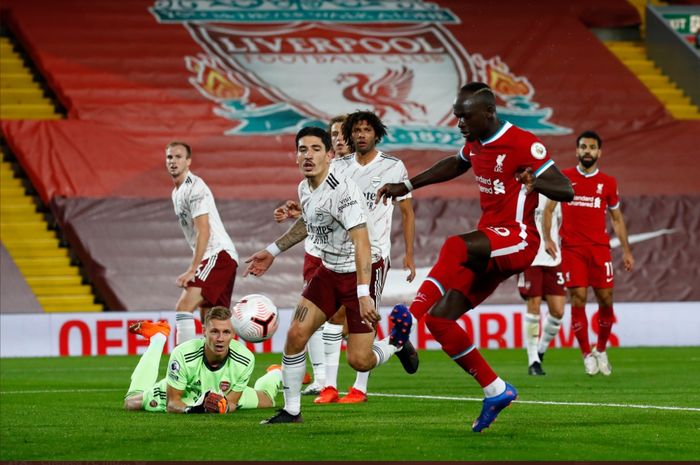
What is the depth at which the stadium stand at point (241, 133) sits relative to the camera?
22000mm

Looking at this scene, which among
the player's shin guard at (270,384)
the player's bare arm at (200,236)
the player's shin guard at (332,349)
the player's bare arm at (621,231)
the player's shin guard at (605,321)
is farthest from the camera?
the player's bare arm at (621,231)

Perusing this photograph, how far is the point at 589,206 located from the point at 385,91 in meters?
13.7

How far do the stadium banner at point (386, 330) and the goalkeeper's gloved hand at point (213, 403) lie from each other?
844cm

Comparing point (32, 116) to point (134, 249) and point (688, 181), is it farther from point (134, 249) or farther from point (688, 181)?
point (688, 181)

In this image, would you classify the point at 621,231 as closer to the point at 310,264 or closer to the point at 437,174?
the point at 310,264

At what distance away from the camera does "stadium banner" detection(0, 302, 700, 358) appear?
752 inches

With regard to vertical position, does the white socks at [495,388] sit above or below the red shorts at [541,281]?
above

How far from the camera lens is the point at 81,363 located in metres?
17.0

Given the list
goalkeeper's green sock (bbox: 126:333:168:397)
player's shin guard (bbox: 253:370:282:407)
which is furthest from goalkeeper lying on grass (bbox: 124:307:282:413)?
player's shin guard (bbox: 253:370:282:407)

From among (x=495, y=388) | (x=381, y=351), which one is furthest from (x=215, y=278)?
(x=495, y=388)

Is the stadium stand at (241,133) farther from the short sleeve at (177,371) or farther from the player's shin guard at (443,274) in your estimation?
the player's shin guard at (443,274)

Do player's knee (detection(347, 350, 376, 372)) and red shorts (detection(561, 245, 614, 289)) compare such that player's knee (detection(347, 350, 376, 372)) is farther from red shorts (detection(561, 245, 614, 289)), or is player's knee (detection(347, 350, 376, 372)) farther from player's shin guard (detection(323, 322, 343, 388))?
red shorts (detection(561, 245, 614, 289))

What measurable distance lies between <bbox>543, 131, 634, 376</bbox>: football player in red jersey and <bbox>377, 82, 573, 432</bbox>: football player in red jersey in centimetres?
594

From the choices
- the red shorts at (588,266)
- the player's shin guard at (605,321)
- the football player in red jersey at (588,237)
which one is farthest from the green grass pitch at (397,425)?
the red shorts at (588,266)
